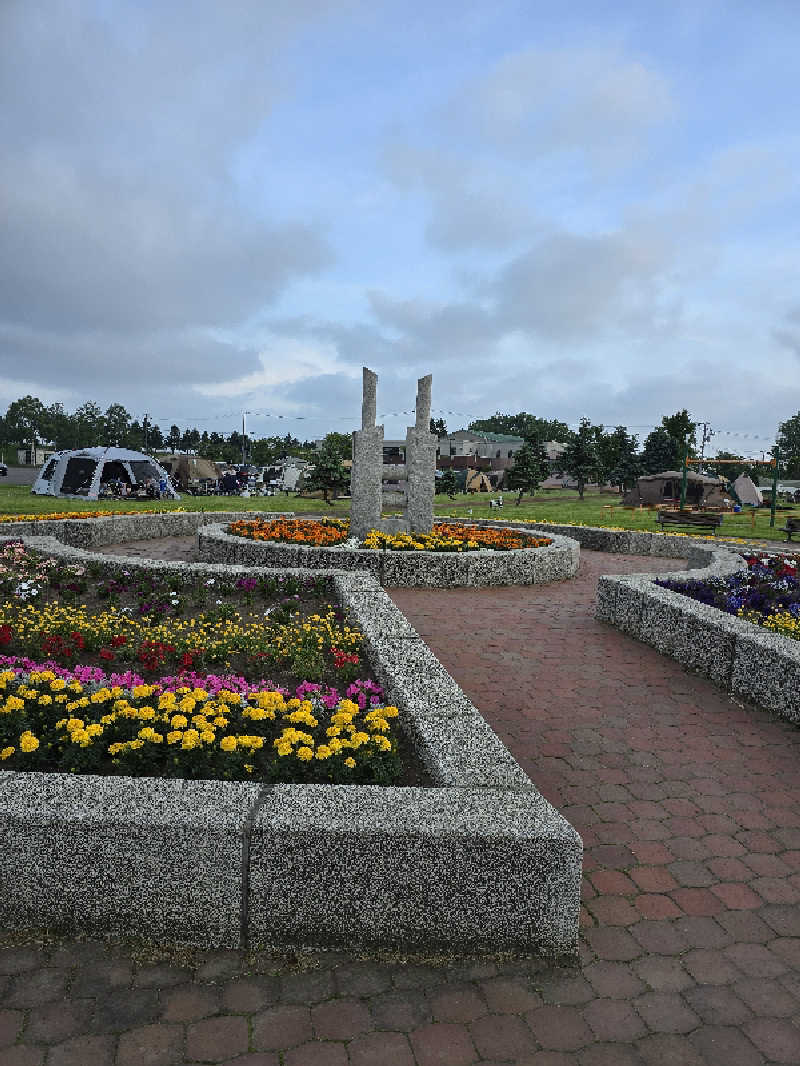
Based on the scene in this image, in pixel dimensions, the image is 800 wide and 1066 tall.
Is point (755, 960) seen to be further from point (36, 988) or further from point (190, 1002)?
point (36, 988)

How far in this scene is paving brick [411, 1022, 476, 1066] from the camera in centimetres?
213

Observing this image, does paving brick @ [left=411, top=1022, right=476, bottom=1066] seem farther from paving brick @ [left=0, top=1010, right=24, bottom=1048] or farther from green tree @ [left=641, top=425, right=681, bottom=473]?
green tree @ [left=641, top=425, right=681, bottom=473]

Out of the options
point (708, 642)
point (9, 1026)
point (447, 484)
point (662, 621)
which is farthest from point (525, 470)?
point (9, 1026)

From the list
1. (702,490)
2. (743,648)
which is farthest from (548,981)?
(702,490)

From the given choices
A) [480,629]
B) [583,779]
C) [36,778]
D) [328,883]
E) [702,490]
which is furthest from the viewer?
[702,490]

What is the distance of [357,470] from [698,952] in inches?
386

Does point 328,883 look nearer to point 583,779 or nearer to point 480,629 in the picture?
point 583,779

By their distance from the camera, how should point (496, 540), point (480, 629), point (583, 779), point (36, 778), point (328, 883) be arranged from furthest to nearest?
point (496, 540) → point (480, 629) → point (583, 779) → point (36, 778) → point (328, 883)

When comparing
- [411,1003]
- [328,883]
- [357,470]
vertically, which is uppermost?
[357,470]

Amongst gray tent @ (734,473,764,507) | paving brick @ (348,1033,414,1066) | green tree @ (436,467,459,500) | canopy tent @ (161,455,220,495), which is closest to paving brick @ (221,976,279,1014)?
paving brick @ (348,1033,414,1066)

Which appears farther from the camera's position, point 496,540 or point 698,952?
point 496,540

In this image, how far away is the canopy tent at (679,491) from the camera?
34.3 meters

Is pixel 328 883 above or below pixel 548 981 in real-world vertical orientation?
above

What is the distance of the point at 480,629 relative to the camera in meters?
7.37
